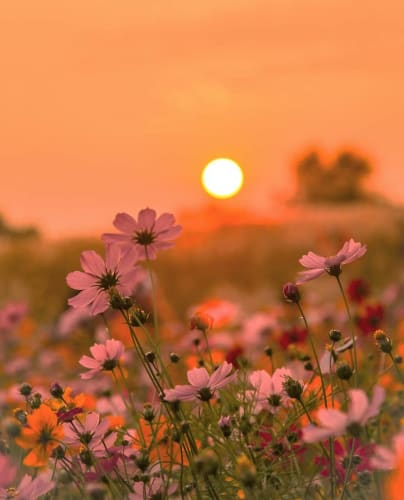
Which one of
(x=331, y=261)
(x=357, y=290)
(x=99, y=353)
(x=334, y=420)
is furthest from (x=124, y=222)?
(x=357, y=290)

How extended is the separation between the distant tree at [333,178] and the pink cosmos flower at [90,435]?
1723 cm

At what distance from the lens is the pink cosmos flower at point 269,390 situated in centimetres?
99

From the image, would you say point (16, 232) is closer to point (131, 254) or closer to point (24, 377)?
point (24, 377)

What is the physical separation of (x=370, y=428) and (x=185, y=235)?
891 cm

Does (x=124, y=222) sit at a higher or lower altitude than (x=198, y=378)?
higher

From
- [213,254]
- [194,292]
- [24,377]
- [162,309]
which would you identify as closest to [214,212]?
[213,254]

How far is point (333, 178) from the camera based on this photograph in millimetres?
18094

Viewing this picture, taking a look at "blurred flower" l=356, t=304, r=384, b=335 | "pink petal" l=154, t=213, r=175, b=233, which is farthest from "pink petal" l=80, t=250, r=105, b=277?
"blurred flower" l=356, t=304, r=384, b=335

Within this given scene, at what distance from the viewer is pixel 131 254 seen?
3.29 feet

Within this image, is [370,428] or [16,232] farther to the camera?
[16,232]

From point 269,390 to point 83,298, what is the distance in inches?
9.7

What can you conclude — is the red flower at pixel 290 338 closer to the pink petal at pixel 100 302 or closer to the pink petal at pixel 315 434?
the pink petal at pixel 100 302

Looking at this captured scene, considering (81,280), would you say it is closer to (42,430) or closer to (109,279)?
(109,279)

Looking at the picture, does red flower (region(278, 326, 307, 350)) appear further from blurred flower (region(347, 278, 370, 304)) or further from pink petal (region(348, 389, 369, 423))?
pink petal (region(348, 389, 369, 423))
